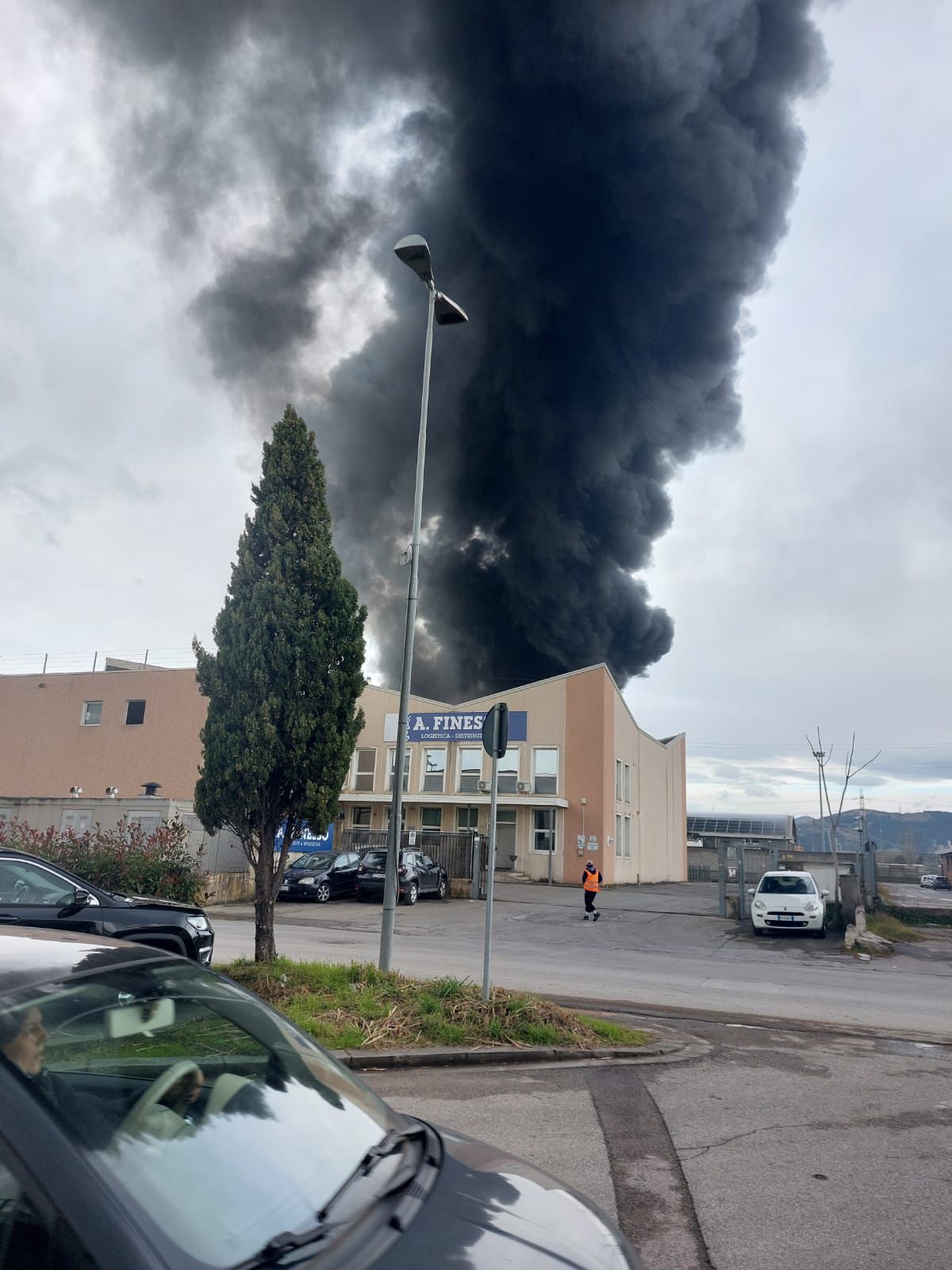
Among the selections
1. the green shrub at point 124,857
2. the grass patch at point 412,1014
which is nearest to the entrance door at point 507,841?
the green shrub at point 124,857

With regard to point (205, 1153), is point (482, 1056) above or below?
below

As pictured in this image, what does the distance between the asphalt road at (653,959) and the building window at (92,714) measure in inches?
892

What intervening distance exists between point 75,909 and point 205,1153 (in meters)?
5.33

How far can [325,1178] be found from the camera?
1974 mm

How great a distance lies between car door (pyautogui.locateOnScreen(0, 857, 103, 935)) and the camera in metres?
6.48

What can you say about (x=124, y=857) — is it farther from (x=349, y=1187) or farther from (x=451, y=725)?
(x=451, y=725)

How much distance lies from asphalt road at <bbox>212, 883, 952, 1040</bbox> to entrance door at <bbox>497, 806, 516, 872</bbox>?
1151cm

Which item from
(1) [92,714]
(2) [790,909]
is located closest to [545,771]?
(2) [790,909]

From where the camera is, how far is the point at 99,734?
1642 inches

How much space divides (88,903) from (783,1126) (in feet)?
16.2

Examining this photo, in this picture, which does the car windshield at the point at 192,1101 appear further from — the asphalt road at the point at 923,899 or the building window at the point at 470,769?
the building window at the point at 470,769

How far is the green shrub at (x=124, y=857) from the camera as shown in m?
14.7

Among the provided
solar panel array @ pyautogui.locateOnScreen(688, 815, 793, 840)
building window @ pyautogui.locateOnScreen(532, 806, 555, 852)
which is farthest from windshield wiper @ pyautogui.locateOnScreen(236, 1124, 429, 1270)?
solar panel array @ pyautogui.locateOnScreen(688, 815, 793, 840)

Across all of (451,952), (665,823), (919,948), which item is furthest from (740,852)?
(665,823)
